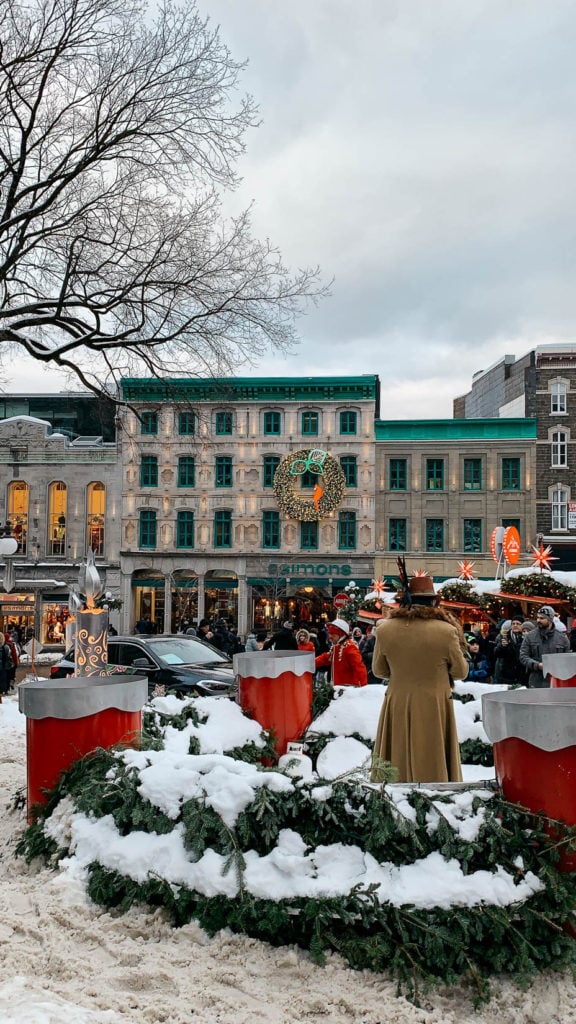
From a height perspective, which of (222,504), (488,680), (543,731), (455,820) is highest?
(222,504)

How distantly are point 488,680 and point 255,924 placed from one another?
10893 mm

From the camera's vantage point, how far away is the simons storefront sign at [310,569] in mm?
36156

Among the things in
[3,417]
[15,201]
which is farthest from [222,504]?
[15,201]

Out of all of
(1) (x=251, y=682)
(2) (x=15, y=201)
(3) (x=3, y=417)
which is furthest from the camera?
(3) (x=3, y=417)

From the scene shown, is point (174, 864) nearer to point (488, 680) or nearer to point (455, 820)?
point (455, 820)

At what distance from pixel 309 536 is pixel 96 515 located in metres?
9.98

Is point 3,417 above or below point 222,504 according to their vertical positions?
above

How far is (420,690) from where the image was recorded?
5441mm

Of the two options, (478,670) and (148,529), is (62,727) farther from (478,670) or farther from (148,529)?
(148,529)

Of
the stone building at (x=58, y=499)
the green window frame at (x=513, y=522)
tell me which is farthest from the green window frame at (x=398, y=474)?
the stone building at (x=58, y=499)

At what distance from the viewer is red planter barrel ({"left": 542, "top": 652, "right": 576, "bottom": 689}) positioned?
7406 millimetres

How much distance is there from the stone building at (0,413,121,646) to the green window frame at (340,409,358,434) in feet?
34.7

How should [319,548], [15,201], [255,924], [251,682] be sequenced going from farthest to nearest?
[319,548], [15,201], [251,682], [255,924]

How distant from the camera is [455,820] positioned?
3.88m
